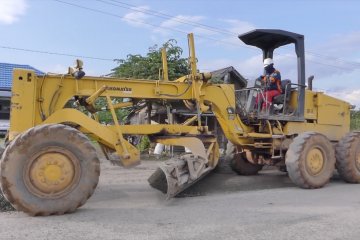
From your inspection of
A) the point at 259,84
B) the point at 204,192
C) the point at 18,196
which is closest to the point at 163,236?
the point at 18,196

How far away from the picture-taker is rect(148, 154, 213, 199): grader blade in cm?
802

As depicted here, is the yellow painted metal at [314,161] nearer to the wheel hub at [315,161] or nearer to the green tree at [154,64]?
the wheel hub at [315,161]

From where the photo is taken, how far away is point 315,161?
9797mm

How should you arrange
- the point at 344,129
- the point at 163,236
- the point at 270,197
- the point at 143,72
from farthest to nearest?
the point at 143,72 → the point at 344,129 → the point at 270,197 → the point at 163,236

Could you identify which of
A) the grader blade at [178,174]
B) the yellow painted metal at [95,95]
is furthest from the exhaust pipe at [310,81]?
the yellow painted metal at [95,95]

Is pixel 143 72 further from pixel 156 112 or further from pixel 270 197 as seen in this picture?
pixel 270 197

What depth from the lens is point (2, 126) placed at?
24969mm

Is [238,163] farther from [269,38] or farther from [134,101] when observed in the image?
[134,101]

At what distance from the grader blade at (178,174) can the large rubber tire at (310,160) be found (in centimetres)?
180

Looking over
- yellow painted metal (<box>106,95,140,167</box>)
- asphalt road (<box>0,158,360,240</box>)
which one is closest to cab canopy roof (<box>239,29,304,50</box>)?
asphalt road (<box>0,158,360,240</box>)

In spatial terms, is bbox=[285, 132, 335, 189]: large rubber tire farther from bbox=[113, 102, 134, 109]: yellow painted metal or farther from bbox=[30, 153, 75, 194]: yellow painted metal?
bbox=[30, 153, 75, 194]: yellow painted metal

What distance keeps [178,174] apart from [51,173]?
2191 millimetres

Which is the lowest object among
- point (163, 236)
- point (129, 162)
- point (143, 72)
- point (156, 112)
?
point (163, 236)

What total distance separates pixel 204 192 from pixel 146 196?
1.18m
